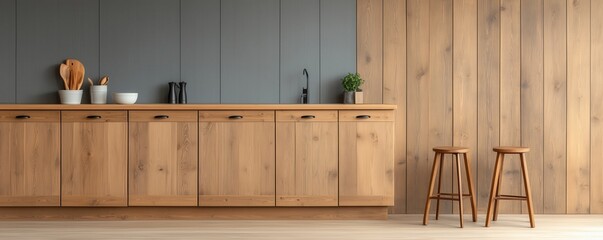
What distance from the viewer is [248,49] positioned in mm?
5934

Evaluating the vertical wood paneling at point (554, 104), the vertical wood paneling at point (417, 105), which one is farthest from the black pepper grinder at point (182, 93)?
the vertical wood paneling at point (554, 104)

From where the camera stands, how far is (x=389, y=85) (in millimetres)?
5988

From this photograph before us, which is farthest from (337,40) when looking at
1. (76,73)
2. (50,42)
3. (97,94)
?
(50,42)

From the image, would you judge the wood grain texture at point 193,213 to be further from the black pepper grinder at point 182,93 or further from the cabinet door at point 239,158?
the black pepper grinder at point 182,93

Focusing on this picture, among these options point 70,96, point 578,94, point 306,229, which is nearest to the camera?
point 306,229

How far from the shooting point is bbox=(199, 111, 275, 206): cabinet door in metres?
5.54

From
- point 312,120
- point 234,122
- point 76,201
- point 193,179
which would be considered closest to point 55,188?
point 76,201

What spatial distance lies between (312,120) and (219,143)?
0.71m

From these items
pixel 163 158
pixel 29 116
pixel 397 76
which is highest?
pixel 397 76

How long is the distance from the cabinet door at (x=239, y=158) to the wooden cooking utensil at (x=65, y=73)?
3.94 feet

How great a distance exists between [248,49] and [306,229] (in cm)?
159

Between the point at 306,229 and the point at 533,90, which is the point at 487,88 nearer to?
the point at 533,90

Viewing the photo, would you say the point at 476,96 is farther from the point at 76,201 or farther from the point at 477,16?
the point at 76,201

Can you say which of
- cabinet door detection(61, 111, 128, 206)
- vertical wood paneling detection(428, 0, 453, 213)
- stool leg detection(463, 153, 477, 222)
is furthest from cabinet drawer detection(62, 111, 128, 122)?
stool leg detection(463, 153, 477, 222)
